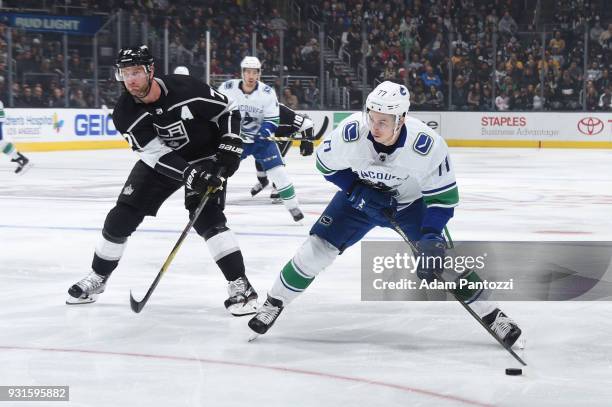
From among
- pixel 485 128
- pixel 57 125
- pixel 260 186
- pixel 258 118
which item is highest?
pixel 258 118

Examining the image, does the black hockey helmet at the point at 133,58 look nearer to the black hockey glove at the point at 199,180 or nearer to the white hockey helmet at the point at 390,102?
the black hockey glove at the point at 199,180

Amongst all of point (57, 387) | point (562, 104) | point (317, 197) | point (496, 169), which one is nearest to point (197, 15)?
point (562, 104)

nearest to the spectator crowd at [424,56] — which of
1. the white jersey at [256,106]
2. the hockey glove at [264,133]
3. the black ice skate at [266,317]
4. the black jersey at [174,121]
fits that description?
the white jersey at [256,106]

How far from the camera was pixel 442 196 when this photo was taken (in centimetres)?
376

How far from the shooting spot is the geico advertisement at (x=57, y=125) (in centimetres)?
1634

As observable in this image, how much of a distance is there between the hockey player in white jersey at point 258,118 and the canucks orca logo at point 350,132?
471 cm

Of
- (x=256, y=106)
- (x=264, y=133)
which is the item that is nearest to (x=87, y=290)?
(x=264, y=133)

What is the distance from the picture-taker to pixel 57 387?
127 inches

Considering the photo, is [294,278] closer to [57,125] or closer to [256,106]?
[256,106]

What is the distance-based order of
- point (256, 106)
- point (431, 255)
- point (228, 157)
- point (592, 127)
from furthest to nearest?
point (592, 127) → point (256, 106) → point (228, 157) → point (431, 255)

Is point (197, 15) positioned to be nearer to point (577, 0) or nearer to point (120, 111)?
point (577, 0)

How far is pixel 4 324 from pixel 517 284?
252cm

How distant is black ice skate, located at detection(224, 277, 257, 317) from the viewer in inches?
176

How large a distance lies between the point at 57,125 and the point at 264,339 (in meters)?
13.9
